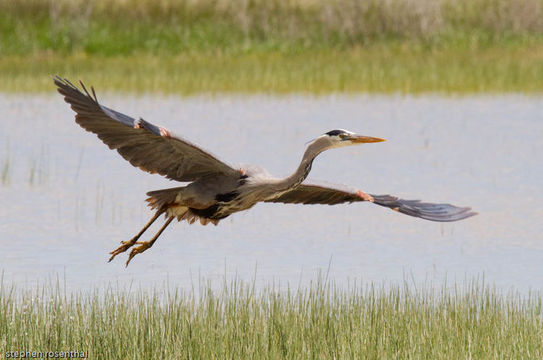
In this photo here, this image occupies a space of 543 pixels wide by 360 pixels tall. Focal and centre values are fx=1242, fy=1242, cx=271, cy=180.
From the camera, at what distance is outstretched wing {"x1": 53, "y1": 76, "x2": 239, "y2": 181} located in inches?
313

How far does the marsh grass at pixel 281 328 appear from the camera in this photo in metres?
7.54

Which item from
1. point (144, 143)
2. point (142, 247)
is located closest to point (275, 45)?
point (142, 247)

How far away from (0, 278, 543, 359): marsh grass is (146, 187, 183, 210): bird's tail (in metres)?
0.77

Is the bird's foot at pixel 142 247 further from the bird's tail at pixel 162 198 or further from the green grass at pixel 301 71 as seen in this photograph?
the green grass at pixel 301 71

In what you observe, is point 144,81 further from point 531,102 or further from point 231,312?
point 231,312

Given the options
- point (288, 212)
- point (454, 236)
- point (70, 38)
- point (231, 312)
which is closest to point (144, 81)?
point (70, 38)

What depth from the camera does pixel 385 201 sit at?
30.1ft

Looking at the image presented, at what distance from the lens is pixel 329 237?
38.2ft

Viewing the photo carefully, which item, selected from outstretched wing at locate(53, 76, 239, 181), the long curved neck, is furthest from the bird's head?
outstretched wing at locate(53, 76, 239, 181)

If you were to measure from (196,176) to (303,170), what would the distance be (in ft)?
3.27

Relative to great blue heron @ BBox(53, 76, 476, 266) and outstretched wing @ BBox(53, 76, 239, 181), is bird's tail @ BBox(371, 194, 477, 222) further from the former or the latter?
outstretched wing @ BBox(53, 76, 239, 181)

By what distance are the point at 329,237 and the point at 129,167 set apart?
4.24m

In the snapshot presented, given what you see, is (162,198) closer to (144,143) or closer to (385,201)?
(144,143)

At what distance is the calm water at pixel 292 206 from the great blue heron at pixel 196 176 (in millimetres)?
692
